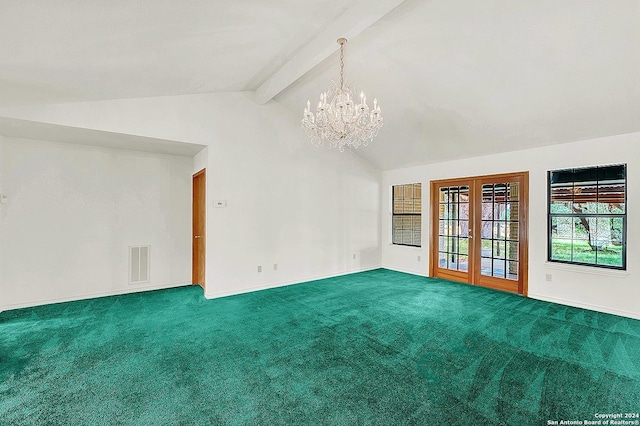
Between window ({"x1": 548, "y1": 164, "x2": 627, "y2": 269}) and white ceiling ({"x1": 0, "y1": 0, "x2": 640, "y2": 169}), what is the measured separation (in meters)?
0.62

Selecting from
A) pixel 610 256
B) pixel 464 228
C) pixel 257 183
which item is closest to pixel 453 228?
pixel 464 228

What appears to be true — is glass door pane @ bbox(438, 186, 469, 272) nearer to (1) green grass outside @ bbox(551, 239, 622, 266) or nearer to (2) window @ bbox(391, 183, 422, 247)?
(2) window @ bbox(391, 183, 422, 247)

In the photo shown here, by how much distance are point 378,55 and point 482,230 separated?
3.78 metres

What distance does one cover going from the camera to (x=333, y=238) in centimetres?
631

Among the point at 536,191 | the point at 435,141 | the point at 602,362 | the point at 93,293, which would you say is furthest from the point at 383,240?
the point at 93,293

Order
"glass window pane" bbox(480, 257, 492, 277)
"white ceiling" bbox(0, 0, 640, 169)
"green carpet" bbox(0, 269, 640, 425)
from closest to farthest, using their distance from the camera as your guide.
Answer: "green carpet" bbox(0, 269, 640, 425) → "white ceiling" bbox(0, 0, 640, 169) → "glass window pane" bbox(480, 257, 492, 277)

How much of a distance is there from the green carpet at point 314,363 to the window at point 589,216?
2.79ft

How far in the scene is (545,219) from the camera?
4.64 metres

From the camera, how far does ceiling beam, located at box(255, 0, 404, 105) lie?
2787mm

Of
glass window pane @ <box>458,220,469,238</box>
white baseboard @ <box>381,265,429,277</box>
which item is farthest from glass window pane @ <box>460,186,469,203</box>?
white baseboard @ <box>381,265,429,277</box>

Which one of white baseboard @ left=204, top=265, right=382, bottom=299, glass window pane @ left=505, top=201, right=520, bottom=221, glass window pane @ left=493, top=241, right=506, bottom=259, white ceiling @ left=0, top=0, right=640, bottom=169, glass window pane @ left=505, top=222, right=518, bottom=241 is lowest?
white baseboard @ left=204, top=265, right=382, bottom=299

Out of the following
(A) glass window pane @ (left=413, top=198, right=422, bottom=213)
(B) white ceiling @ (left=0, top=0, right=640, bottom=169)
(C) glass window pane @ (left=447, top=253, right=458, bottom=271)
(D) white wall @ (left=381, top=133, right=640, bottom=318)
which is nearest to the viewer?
(B) white ceiling @ (left=0, top=0, right=640, bottom=169)

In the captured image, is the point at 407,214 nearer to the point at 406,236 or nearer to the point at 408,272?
the point at 406,236

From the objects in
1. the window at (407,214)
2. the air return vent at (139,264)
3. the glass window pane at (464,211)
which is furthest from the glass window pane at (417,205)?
the air return vent at (139,264)
